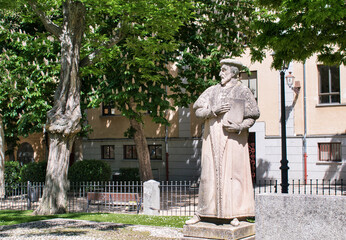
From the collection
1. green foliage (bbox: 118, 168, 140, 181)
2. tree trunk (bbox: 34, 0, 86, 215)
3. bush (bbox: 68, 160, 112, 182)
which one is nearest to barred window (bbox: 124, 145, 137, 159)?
green foliage (bbox: 118, 168, 140, 181)

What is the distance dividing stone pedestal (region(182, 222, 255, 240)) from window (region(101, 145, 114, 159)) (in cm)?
2095

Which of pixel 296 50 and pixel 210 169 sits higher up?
pixel 296 50

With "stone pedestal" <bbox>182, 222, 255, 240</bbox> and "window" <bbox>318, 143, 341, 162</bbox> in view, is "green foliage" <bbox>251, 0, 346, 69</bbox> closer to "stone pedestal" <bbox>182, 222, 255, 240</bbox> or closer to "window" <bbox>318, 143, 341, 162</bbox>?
"stone pedestal" <bbox>182, 222, 255, 240</bbox>

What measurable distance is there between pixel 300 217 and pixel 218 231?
2.45 m

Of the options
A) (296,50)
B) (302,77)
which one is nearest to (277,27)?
(296,50)

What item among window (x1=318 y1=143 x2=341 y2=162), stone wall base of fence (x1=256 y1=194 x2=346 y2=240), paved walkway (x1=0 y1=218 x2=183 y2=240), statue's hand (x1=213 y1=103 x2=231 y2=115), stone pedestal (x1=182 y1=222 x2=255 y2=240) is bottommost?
paved walkway (x1=0 y1=218 x2=183 y2=240)

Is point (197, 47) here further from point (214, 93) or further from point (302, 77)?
point (214, 93)

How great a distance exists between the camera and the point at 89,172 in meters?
20.7

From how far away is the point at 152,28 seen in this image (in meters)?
15.9

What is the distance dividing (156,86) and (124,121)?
914 centimetres

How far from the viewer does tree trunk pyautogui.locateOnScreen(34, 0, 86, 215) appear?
44.1 feet

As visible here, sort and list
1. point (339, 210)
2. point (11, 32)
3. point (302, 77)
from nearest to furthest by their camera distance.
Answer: point (339, 210) < point (11, 32) < point (302, 77)

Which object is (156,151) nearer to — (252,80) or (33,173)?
(252,80)

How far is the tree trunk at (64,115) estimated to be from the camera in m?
13.4
